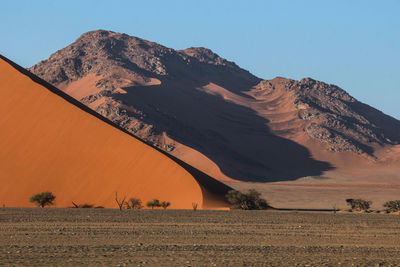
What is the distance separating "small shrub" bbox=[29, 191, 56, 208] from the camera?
31.9m

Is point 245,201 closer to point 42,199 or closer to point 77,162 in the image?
point 77,162

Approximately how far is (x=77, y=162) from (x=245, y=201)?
8706 mm

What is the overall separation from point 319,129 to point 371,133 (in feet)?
40.7

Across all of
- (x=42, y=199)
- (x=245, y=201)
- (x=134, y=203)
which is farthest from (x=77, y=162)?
(x=245, y=201)

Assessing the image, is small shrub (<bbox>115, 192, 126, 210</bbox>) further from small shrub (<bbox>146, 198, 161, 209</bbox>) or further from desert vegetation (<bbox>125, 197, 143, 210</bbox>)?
small shrub (<bbox>146, 198, 161, 209</bbox>)

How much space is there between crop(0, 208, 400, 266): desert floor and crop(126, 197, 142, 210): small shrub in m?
7.03

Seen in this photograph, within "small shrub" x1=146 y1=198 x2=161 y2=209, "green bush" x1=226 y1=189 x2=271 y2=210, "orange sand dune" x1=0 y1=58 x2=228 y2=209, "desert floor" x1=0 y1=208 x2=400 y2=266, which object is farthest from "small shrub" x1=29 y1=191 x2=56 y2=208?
"green bush" x1=226 y1=189 x2=271 y2=210

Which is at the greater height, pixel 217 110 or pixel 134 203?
pixel 217 110

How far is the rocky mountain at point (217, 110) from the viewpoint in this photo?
89000 millimetres

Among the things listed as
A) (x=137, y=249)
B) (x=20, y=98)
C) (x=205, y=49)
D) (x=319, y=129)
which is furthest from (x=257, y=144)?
(x=137, y=249)

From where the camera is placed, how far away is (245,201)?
34.5 m

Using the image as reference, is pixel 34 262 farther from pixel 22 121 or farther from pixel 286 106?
pixel 286 106

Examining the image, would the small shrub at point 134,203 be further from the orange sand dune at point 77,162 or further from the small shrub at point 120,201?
the orange sand dune at point 77,162

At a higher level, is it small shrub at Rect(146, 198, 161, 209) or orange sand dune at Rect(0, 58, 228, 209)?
orange sand dune at Rect(0, 58, 228, 209)
